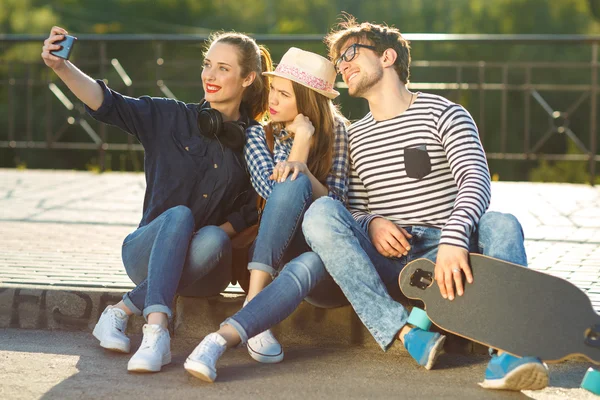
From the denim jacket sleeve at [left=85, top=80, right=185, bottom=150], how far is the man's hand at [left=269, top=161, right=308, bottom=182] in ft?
1.63

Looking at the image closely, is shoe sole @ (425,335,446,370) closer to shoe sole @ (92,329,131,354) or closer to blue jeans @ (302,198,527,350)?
blue jeans @ (302,198,527,350)

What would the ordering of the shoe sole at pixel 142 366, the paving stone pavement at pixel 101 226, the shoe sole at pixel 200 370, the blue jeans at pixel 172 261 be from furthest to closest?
1. the paving stone pavement at pixel 101 226
2. the blue jeans at pixel 172 261
3. the shoe sole at pixel 142 366
4. the shoe sole at pixel 200 370

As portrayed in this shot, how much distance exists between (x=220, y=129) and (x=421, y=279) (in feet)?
3.09

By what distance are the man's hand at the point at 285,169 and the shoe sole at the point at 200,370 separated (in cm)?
69

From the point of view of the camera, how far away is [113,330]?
120 inches

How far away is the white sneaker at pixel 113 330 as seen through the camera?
303cm

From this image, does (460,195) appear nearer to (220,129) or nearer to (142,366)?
(220,129)

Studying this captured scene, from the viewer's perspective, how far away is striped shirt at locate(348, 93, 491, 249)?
2996 mm

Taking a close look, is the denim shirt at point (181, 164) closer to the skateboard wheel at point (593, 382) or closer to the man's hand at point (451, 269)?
the man's hand at point (451, 269)

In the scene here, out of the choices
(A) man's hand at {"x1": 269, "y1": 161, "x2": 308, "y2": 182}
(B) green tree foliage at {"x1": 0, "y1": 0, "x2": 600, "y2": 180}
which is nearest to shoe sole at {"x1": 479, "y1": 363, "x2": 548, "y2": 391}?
(A) man's hand at {"x1": 269, "y1": 161, "x2": 308, "y2": 182}

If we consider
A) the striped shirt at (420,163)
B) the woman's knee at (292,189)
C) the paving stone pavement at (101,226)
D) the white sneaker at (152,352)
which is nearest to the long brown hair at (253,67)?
the striped shirt at (420,163)

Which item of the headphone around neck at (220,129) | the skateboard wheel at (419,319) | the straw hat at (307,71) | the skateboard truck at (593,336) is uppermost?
the straw hat at (307,71)

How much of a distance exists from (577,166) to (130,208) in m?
18.2

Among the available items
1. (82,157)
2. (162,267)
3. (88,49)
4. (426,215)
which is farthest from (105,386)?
(88,49)
